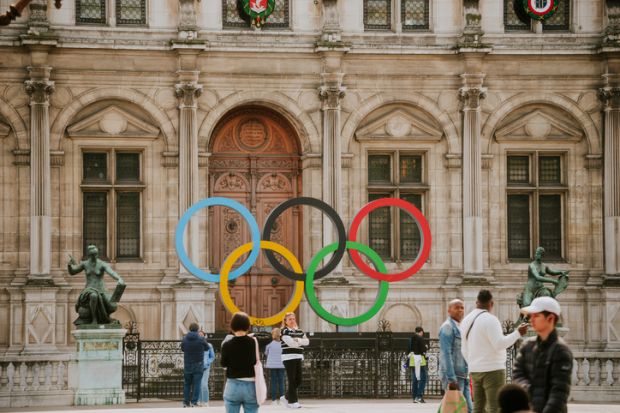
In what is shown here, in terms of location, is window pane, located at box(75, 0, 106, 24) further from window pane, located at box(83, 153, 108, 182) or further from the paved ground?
the paved ground

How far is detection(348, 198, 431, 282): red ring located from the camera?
31.3 metres

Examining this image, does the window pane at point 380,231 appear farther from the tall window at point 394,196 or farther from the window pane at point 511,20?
the window pane at point 511,20

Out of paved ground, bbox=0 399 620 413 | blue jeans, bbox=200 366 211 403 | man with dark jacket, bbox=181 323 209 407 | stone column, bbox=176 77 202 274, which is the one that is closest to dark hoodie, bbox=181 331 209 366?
man with dark jacket, bbox=181 323 209 407

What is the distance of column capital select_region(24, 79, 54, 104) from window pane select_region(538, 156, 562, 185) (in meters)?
12.5

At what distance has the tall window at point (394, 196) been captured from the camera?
114 ft

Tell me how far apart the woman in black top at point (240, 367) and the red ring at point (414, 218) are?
52.3 feet

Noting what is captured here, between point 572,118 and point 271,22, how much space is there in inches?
316

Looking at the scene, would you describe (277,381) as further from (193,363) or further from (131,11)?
(131,11)

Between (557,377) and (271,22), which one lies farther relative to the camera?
(271,22)

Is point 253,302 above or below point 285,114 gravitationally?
below

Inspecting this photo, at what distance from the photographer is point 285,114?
34281 millimetres

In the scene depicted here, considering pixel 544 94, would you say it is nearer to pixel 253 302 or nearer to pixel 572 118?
pixel 572 118

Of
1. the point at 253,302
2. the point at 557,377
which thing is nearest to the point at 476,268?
the point at 253,302

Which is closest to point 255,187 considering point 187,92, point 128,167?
point 187,92
